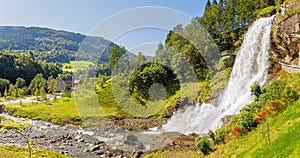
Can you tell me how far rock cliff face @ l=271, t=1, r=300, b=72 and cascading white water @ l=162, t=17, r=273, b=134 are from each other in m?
1.49

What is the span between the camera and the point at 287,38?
3588cm

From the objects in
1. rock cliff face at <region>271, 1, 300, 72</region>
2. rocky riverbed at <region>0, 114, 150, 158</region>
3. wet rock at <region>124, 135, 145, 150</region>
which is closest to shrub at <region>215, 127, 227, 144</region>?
rocky riverbed at <region>0, 114, 150, 158</region>

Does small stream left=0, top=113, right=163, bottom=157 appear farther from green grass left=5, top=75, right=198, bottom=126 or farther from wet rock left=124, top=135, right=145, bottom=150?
green grass left=5, top=75, right=198, bottom=126

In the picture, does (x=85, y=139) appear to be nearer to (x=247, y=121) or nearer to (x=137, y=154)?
(x=137, y=154)

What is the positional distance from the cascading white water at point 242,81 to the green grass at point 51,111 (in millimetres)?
28363

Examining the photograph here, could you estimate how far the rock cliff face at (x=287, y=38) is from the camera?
34.2 meters

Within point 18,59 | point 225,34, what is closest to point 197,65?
point 225,34

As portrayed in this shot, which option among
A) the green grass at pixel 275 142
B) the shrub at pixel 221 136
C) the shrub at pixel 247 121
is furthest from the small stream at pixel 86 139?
the green grass at pixel 275 142

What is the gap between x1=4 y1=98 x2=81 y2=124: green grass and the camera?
66.9 metres

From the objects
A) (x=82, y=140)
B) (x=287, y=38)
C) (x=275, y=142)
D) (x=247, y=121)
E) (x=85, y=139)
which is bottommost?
(x=82, y=140)

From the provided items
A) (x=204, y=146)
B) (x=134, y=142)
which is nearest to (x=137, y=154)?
(x=134, y=142)

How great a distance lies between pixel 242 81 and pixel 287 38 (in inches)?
344

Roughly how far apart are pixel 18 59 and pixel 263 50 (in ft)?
445

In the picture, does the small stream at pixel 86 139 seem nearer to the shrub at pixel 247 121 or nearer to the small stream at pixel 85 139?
the small stream at pixel 85 139
